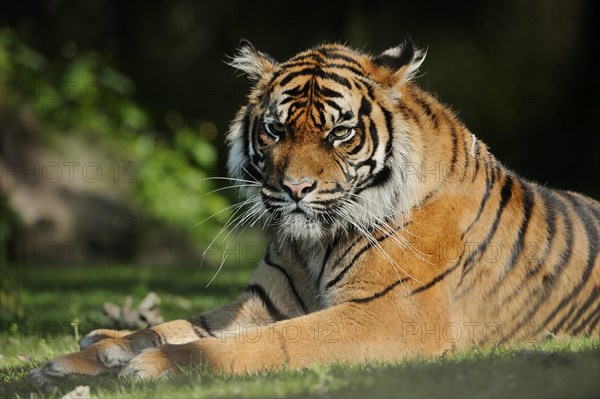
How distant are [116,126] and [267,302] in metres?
7.85

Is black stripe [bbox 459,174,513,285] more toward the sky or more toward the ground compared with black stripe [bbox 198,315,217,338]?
more toward the sky

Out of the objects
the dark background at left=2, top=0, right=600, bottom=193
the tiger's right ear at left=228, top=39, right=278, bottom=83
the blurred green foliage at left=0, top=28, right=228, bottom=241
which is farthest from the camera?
the dark background at left=2, top=0, right=600, bottom=193

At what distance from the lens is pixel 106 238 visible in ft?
37.9

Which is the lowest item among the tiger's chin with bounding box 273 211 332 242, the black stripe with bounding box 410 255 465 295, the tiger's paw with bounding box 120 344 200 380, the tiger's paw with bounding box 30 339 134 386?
the tiger's paw with bounding box 30 339 134 386

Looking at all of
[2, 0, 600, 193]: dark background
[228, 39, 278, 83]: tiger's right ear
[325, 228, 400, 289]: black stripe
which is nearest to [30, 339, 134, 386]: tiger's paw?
[325, 228, 400, 289]: black stripe

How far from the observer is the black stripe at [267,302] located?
532 centimetres

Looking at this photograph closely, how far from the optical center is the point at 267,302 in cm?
536

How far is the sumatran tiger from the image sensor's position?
4.62 metres

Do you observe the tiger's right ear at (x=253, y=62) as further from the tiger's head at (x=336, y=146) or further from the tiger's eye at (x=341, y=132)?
the tiger's eye at (x=341, y=132)

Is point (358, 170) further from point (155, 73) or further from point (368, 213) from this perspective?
point (155, 73)

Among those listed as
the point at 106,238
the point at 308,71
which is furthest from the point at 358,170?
the point at 106,238

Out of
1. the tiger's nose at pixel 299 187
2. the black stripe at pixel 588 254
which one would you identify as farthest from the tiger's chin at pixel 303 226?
the black stripe at pixel 588 254

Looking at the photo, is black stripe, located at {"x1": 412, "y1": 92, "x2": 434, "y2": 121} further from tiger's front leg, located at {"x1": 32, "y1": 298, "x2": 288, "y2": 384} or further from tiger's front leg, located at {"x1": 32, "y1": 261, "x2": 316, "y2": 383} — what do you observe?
tiger's front leg, located at {"x1": 32, "y1": 298, "x2": 288, "y2": 384}

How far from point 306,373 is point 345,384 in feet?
1.43
